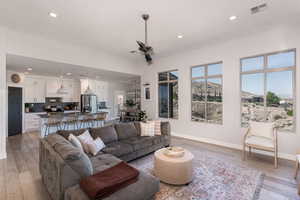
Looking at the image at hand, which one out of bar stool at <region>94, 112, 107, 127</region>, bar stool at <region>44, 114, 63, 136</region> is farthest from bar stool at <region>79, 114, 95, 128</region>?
bar stool at <region>44, 114, 63, 136</region>

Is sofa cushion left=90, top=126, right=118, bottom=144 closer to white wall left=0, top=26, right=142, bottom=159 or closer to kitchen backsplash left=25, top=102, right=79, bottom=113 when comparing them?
white wall left=0, top=26, right=142, bottom=159

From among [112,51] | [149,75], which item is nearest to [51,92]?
[112,51]

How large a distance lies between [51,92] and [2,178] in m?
5.51

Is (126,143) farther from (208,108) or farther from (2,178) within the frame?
(208,108)

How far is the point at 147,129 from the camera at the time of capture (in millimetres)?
3965

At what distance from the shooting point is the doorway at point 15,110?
5.79 m

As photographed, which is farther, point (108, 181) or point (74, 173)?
point (74, 173)

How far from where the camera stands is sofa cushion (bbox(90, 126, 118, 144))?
320 cm

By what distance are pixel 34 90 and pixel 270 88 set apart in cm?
930

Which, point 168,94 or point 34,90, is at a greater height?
point 34,90

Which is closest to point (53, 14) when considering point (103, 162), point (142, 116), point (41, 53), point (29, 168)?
point (41, 53)

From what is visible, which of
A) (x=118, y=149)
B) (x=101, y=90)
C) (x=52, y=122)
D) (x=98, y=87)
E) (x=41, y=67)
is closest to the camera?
(x=118, y=149)

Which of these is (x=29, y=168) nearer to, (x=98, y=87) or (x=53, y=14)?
(x=53, y=14)

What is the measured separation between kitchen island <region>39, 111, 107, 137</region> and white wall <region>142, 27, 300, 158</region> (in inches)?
133
